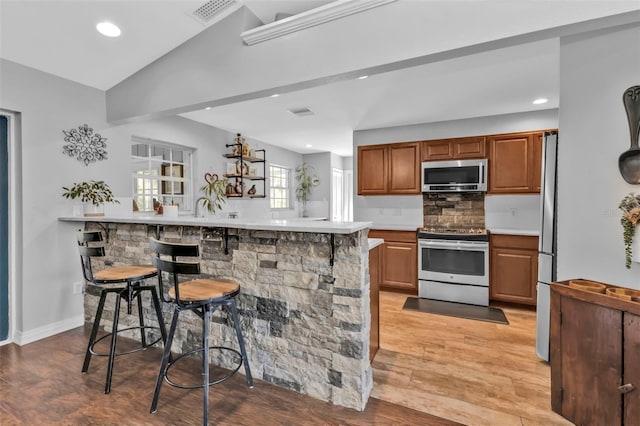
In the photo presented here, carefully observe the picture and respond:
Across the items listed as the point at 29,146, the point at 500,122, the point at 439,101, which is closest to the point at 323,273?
the point at 439,101

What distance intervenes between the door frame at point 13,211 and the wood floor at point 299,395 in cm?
31

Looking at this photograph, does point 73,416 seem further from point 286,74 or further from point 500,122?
point 500,122

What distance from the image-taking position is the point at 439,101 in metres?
3.45

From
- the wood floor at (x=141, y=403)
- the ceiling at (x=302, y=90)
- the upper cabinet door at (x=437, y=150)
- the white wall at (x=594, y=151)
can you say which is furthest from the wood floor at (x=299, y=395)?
the upper cabinet door at (x=437, y=150)

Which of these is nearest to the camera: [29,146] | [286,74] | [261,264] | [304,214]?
[261,264]

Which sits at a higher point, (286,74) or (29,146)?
(286,74)

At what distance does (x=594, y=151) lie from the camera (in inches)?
74.5

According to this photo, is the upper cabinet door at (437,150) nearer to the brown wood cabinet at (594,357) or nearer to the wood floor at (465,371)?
the wood floor at (465,371)

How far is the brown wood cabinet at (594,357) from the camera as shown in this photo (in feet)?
4.70

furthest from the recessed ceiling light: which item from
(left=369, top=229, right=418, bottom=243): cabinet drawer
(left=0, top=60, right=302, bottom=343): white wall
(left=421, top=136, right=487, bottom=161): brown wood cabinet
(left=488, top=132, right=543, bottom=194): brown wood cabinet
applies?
(left=488, top=132, right=543, bottom=194): brown wood cabinet

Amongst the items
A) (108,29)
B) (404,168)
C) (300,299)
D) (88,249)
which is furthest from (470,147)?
(88,249)

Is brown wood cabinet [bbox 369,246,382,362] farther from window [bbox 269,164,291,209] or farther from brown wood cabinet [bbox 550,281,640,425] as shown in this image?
window [bbox 269,164,291,209]

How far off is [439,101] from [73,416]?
406cm

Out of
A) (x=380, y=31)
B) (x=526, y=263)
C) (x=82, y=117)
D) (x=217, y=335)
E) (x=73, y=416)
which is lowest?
(x=73, y=416)
